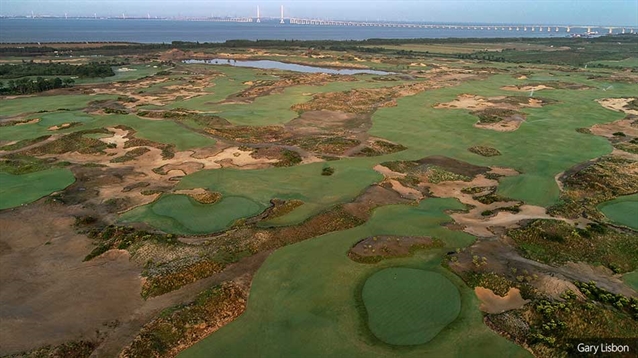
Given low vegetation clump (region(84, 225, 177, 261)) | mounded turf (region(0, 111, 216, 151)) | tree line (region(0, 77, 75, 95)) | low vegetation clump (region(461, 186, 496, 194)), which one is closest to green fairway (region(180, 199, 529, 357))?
low vegetation clump (region(84, 225, 177, 261))

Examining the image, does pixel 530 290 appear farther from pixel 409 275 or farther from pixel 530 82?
pixel 530 82

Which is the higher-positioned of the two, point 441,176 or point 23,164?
point 23,164

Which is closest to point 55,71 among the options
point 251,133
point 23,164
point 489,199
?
point 23,164

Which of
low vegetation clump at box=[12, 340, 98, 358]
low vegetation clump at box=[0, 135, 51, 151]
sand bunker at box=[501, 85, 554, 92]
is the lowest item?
low vegetation clump at box=[12, 340, 98, 358]

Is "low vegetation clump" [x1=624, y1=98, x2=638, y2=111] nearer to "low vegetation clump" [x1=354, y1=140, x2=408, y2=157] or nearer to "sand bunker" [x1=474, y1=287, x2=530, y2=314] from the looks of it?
"low vegetation clump" [x1=354, y1=140, x2=408, y2=157]

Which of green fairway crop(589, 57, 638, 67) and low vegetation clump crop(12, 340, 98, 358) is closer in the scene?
low vegetation clump crop(12, 340, 98, 358)

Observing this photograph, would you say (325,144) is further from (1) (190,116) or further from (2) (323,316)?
(2) (323,316)
